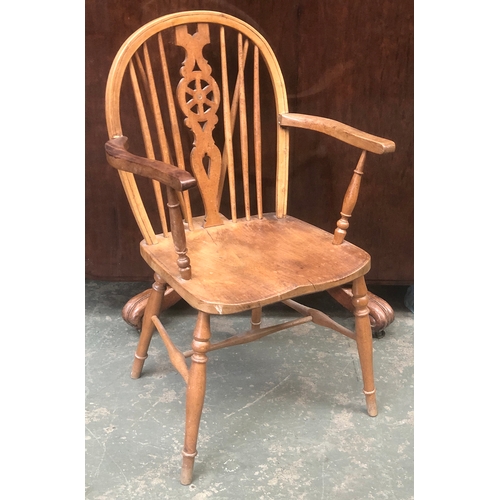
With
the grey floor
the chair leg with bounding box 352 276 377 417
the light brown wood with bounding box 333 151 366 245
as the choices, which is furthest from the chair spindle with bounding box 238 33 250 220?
the grey floor

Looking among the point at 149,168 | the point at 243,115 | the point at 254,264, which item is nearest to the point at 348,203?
the point at 254,264

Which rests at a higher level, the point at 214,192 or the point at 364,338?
the point at 214,192

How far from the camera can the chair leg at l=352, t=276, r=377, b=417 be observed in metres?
1.58

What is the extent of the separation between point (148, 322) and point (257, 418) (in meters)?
0.42

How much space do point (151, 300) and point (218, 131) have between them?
60 cm

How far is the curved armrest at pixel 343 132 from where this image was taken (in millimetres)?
1483

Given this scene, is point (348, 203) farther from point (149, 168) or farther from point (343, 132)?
point (149, 168)

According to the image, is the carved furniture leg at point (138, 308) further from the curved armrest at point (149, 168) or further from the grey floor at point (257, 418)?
the curved armrest at point (149, 168)

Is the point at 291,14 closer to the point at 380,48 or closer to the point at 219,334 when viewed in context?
the point at 380,48

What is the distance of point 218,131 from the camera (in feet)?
6.40

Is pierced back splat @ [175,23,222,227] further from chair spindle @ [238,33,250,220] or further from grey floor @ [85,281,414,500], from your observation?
grey floor @ [85,281,414,500]

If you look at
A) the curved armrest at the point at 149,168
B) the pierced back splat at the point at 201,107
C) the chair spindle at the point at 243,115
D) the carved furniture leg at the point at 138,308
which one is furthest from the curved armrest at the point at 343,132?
the carved furniture leg at the point at 138,308

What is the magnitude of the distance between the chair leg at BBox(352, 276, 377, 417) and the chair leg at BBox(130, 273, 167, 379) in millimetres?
535

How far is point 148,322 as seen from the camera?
1763 mm
